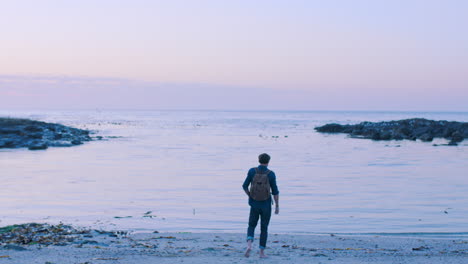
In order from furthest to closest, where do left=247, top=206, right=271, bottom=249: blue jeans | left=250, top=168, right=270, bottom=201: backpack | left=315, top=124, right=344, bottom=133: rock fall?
left=315, top=124, right=344, bottom=133: rock, left=247, top=206, right=271, bottom=249: blue jeans, left=250, top=168, right=270, bottom=201: backpack

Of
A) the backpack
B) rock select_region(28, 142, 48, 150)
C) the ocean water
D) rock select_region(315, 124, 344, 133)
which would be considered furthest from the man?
rock select_region(315, 124, 344, 133)

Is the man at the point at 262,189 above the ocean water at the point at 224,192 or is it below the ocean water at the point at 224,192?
above

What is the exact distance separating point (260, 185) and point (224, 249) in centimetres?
174

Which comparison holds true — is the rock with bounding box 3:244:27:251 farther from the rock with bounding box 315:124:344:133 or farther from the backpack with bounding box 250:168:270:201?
the rock with bounding box 315:124:344:133

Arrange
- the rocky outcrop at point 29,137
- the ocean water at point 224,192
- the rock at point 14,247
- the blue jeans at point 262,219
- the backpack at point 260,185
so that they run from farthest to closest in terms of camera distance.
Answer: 1. the rocky outcrop at point 29,137
2. the ocean water at point 224,192
3. the rock at point 14,247
4. the blue jeans at point 262,219
5. the backpack at point 260,185

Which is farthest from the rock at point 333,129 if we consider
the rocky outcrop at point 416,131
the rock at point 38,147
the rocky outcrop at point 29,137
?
the rock at point 38,147

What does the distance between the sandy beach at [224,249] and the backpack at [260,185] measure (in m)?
1.08

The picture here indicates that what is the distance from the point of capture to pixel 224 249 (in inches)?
378

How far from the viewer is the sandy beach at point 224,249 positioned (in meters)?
8.66

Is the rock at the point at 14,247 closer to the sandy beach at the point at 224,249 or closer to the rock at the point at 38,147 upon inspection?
the sandy beach at the point at 224,249

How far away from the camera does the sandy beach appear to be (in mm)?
8664

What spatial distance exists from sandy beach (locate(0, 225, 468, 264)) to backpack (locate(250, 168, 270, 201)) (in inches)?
42.6

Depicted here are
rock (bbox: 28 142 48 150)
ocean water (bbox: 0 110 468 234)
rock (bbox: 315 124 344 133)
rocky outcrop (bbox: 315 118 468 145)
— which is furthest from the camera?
rock (bbox: 315 124 344 133)

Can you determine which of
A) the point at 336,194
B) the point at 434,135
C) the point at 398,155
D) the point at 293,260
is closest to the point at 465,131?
the point at 434,135
